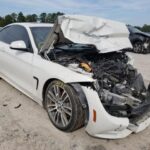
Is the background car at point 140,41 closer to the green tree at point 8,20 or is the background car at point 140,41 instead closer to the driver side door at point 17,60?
the driver side door at point 17,60

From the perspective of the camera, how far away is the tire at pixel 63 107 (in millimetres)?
3165

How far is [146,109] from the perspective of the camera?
3277mm

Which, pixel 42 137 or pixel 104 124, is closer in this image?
pixel 104 124

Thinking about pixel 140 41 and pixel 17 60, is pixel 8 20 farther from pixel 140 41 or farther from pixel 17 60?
pixel 17 60

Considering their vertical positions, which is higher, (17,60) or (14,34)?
(14,34)

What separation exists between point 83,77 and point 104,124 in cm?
67

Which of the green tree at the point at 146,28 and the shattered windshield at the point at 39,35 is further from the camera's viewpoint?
the green tree at the point at 146,28

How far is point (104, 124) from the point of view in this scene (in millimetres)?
2979

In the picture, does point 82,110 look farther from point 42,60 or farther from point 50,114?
point 42,60

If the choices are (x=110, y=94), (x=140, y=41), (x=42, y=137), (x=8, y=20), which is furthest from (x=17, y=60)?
(x=8, y=20)

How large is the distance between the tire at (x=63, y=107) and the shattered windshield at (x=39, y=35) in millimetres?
916

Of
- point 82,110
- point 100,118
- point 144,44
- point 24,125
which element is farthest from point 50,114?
point 144,44

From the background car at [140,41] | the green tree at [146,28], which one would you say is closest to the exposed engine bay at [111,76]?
the background car at [140,41]

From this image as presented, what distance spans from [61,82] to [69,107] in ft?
1.22
